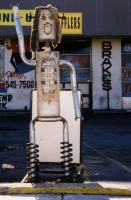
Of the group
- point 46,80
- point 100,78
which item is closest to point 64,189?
point 46,80

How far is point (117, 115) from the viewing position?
72.3 feet

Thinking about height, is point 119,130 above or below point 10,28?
below

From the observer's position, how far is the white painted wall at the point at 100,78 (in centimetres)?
2398

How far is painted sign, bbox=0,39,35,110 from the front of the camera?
2380 cm

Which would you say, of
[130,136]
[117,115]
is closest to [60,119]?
[130,136]

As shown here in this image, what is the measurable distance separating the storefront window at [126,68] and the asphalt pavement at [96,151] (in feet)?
13.2

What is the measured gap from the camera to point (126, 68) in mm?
24203

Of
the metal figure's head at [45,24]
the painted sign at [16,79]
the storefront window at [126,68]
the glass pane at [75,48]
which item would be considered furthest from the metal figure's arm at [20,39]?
the storefront window at [126,68]

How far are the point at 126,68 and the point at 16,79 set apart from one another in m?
5.43

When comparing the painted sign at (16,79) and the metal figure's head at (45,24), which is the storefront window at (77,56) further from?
the metal figure's head at (45,24)

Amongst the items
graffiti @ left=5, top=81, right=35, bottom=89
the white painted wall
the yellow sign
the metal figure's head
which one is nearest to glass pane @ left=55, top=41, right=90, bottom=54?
the white painted wall

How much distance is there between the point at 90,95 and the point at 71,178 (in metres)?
16.9

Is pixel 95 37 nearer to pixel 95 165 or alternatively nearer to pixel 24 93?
pixel 24 93

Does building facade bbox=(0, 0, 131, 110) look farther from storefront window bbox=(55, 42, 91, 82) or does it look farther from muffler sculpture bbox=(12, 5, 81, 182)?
muffler sculpture bbox=(12, 5, 81, 182)
